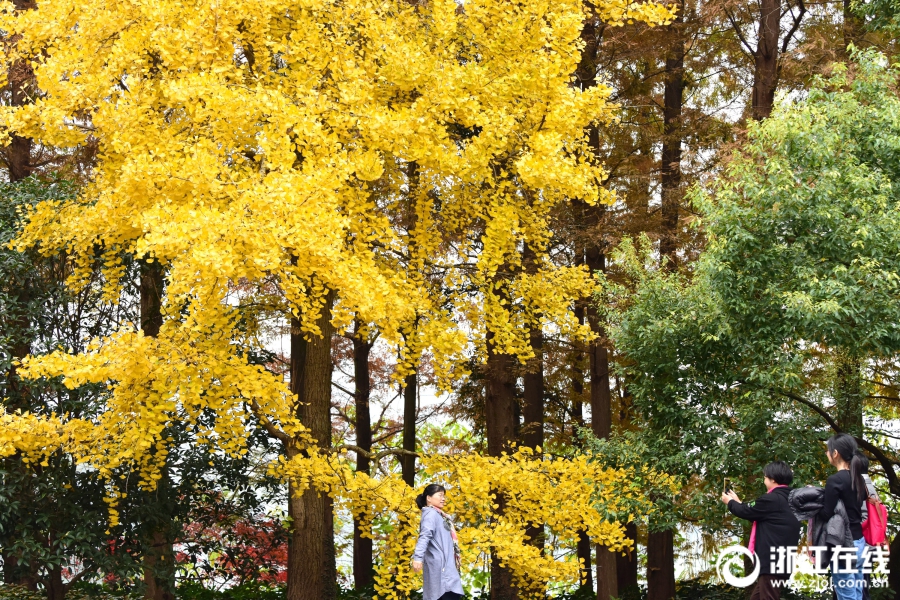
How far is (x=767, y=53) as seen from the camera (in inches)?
480

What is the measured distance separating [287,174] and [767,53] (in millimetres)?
7967

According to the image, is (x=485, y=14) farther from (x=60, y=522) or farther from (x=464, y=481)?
(x=60, y=522)

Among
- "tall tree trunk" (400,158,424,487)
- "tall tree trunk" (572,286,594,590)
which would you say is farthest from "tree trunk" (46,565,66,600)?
"tall tree trunk" (572,286,594,590)

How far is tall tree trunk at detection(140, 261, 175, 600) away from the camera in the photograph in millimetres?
9734

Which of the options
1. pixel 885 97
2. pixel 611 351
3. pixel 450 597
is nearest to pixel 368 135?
pixel 450 597

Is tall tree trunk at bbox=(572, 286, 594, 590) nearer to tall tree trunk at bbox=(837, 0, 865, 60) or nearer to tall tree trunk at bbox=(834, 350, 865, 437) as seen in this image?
tall tree trunk at bbox=(837, 0, 865, 60)

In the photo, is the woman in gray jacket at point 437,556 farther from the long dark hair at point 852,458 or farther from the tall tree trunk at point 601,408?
the tall tree trunk at point 601,408

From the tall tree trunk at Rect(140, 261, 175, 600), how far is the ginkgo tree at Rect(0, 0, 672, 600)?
0.43m

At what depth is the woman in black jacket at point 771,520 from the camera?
19.6 ft

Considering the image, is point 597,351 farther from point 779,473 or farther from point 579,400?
point 779,473

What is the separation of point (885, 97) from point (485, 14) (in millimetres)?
3744

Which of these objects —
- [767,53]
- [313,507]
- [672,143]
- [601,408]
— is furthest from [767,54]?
[313,507]

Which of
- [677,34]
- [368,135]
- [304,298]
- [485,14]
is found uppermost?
[677,34]

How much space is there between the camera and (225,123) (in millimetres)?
7715
